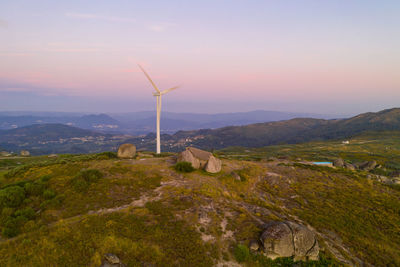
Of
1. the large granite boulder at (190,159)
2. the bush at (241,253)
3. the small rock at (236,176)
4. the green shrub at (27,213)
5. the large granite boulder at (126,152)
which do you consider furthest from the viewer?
the large granite boulder at (126,152)

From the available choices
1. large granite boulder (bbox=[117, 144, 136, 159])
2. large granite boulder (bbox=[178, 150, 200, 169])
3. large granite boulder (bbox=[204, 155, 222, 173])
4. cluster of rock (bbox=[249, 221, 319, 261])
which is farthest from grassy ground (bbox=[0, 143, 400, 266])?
large granite boulder (bbox=[117, 144, 136, 159])

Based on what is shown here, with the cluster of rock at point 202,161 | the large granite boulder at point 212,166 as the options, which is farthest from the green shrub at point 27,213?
the large granite boulder at point 212,166

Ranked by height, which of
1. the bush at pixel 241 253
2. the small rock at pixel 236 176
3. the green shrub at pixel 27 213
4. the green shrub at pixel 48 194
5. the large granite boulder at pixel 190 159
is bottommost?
the bush at pixel 241 253

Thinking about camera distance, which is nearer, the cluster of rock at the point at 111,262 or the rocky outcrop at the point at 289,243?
the cluster of rock at the point at 111,262

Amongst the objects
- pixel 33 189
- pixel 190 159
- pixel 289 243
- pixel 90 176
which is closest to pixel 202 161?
pixel 190 159

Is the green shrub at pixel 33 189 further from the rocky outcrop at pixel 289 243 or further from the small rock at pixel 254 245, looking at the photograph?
the rocky outcrop at pixel 289 243

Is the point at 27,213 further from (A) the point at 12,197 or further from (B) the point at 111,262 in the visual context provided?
(B) the point at 111,262

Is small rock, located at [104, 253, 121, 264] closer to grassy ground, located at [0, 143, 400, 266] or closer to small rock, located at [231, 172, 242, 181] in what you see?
grassy ground, located at [0, 143, 400, 266]

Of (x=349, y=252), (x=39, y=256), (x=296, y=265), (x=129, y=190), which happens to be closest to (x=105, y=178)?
(x=129, y=190)
